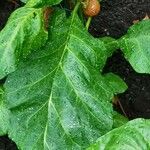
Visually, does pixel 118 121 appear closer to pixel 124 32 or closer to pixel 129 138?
pixel 124 32

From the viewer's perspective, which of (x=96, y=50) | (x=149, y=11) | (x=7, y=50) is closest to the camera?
(x=7, y=50)

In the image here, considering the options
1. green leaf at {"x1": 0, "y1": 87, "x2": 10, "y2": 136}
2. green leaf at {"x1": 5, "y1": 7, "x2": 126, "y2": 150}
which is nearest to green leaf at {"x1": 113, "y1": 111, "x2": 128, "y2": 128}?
green leaf at {"x1": 5, "y1": 7, "x2": 126, "y2": 150}

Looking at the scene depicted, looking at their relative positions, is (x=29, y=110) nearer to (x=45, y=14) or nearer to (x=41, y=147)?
(x=41, y=147)

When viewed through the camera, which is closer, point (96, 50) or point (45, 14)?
point (96, 50)

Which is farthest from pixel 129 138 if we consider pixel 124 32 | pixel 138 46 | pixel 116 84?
pixel 124 32

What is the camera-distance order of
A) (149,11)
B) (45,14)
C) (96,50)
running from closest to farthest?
1. (96,50)
2. (45,14)
3. (149,11)

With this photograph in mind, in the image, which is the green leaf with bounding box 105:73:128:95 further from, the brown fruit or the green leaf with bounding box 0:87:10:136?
the green leaf with bounding box 0:87:10:136

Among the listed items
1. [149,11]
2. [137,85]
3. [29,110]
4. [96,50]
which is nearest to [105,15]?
[149,11]
